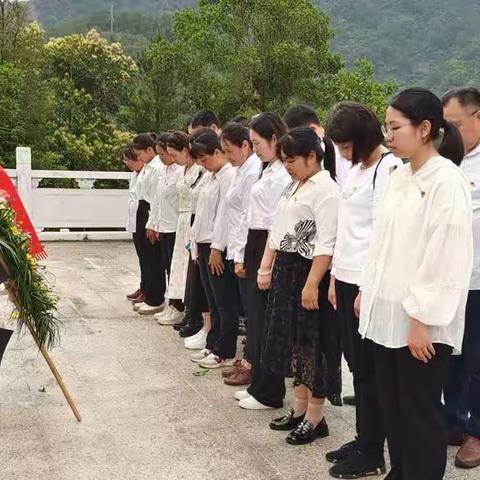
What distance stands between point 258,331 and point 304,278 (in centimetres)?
61

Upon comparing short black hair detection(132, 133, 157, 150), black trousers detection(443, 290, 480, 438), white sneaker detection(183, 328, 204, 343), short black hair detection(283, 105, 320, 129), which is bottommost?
white sneaker detection(183, 328, 204, 343)

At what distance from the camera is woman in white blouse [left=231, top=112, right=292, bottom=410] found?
3576 mm

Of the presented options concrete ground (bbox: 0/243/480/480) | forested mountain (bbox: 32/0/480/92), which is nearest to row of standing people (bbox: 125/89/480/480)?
concrete ground (bbox: 0/243/480/480)

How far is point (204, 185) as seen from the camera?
14.8 ft

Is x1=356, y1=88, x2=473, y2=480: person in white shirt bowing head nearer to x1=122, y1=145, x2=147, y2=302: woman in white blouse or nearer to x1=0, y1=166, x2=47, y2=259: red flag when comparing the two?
x1=0, y1=166, x2=47, y2=259: red flag

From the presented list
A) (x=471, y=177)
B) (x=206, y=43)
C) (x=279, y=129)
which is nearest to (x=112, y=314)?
(x=279, y=129)

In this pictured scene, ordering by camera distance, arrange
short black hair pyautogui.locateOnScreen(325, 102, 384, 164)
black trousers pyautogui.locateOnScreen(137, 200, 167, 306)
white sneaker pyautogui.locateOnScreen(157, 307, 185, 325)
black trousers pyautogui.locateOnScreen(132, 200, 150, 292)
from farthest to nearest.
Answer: black trousers pyautogui.locateOnScreen(132, 200, 150, 292), black trousers pyautogui.locateOnScreen(137, 200, 167, 306), white sneaker pyautogui.locateOnScreen(157, 307, 185, 325), short black hair pyautogui.locateOnScreen(325, 102, 384, 164)

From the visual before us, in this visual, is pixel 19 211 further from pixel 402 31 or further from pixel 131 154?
pixel 402 31

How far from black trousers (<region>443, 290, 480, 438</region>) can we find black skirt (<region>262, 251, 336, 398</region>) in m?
0.58

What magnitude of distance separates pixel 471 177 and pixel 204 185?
6.38 ft

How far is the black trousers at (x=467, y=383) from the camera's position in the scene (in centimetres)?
299

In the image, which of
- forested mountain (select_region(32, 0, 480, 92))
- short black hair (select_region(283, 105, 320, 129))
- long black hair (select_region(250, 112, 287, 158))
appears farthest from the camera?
forested mountain (select_region(32, 0, 480, 92))

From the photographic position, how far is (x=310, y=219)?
10.3 feet

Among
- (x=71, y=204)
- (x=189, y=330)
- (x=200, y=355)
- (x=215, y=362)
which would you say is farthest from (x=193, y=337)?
(x=71, y=204)
